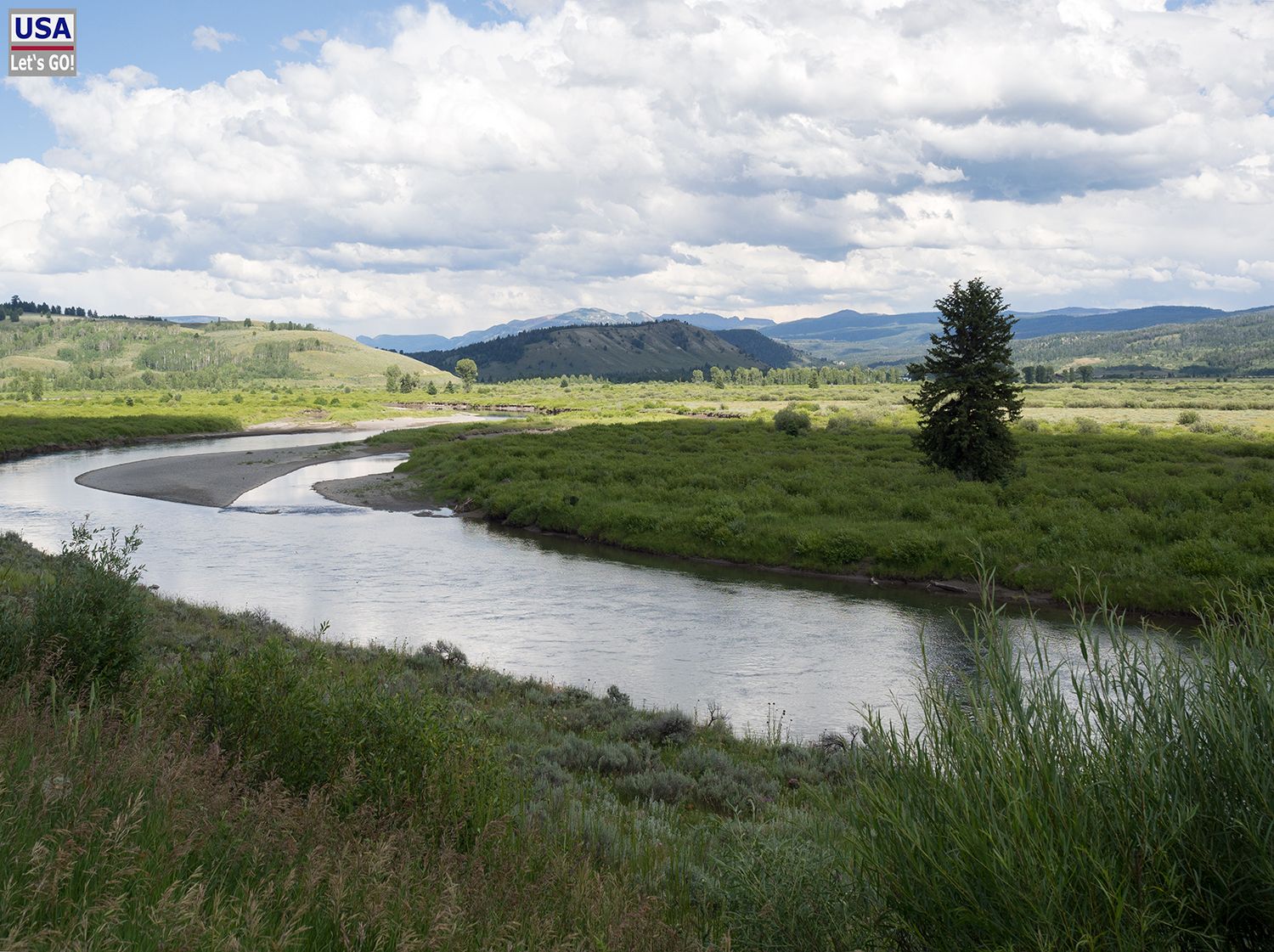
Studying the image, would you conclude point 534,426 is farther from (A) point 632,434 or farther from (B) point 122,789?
(B) point 122,789

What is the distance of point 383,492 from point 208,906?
43.5 meters

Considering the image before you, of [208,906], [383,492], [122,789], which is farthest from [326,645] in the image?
[383,492]

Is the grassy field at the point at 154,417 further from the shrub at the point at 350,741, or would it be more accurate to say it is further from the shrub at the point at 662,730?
the shrub at the point at 350,741

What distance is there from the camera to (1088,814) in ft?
13.9

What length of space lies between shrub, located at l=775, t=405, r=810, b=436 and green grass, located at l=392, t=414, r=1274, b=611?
36.3 feet

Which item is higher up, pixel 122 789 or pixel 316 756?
pixel 122 789

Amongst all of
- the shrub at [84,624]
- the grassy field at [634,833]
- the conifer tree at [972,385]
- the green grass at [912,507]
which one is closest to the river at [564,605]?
the green grass at [912,507]

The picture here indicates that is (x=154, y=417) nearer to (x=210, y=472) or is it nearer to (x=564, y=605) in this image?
(x=210, y=472)

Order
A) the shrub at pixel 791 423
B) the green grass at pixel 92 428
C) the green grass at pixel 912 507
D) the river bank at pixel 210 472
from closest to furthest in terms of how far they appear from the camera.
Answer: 1. the green grass at pixel 912 507
2. the river bank at pixel 210 472
3. the shrub at pixel 791 423
4. the green grass at pixel 92 428

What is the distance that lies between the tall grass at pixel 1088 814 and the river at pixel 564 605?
9286 mm

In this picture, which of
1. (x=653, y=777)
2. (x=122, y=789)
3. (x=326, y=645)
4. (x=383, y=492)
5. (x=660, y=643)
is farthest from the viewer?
(x=383, y=492)

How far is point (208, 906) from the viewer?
14.9 feet

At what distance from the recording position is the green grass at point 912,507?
1063 inches

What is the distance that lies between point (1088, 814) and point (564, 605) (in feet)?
70.5
